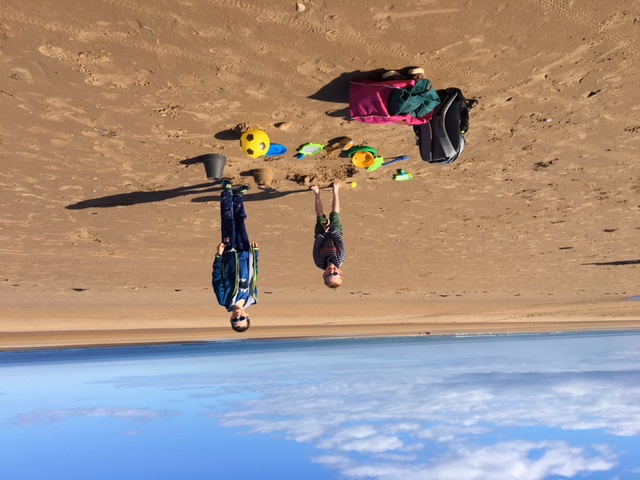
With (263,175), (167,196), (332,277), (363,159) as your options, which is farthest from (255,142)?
(167,196)

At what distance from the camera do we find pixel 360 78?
4.72m

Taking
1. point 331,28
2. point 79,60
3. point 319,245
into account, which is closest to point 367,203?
point 319,245

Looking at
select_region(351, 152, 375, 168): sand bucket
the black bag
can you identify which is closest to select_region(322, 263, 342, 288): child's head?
select_region(351, 152, 375, 168): sand bucket

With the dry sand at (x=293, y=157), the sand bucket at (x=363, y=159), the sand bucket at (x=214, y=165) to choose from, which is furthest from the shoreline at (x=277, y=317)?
the sand bucket at (x=363, y=159)

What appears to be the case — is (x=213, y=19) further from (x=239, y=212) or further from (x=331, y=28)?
(x=239, y=212)

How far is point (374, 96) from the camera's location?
15.2ft

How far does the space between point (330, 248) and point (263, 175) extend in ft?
3.91

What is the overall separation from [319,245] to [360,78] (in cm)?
210

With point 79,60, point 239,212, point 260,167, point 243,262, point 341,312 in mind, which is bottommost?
point 341,312

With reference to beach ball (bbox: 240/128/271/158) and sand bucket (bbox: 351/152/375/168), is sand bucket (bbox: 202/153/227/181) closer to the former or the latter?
beach ball (bbox: 240/128/271/158)

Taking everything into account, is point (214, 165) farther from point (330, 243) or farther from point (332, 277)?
point (332, 277)

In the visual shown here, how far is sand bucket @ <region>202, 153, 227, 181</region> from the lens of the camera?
571cm

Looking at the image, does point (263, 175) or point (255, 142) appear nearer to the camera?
point (255, 142)

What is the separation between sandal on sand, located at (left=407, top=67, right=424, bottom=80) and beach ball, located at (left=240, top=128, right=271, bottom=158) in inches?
61.8
